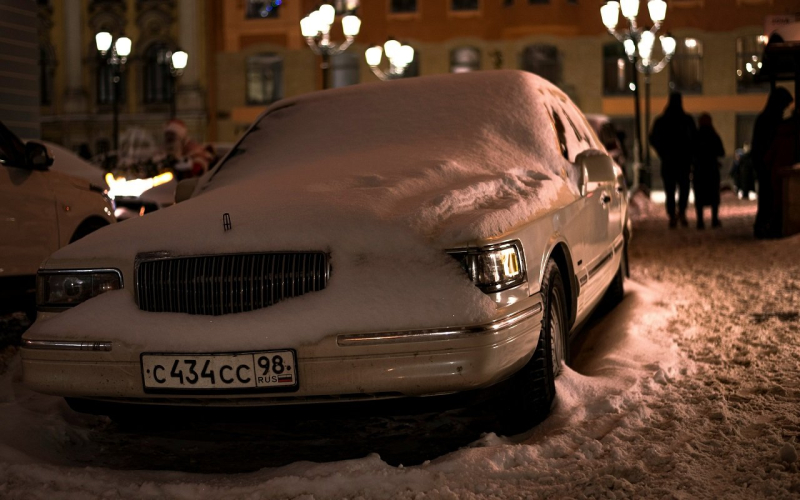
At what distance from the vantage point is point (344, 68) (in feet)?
145

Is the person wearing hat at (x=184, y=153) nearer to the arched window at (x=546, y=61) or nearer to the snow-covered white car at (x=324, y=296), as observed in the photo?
the snow-covered white car at (x=324, y=296)

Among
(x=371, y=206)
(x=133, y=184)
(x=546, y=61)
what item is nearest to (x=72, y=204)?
(x=371, y=206)

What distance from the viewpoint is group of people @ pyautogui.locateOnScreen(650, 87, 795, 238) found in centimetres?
1334

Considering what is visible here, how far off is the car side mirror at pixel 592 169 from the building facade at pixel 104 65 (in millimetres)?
40567

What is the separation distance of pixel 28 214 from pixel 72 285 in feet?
10.9

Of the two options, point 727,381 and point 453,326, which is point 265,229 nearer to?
point 453,326

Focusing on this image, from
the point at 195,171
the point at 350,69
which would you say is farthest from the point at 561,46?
the point at 195,171

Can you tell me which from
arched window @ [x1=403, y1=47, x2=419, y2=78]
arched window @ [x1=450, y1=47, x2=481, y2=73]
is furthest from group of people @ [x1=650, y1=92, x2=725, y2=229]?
arched window @ [x1=403, y1=47, x2=419, y2=78]

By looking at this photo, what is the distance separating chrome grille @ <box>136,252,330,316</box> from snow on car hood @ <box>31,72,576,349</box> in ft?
0.15

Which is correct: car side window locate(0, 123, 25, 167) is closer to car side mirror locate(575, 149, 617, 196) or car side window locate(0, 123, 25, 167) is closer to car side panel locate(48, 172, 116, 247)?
car side panel locate(48, 172, 116, 247)

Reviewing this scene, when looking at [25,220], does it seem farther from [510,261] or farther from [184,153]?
[184,153]

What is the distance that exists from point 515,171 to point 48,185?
4001mm

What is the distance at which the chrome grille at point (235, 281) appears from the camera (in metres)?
3.85

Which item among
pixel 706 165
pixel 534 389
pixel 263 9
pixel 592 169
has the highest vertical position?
pixel 263 9
